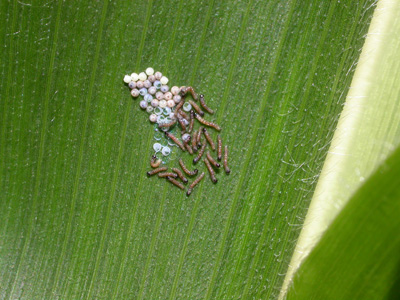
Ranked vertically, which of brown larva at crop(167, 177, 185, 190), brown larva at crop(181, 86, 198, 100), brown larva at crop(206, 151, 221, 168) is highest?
brown larva at crop(181, 86, 198, 100)

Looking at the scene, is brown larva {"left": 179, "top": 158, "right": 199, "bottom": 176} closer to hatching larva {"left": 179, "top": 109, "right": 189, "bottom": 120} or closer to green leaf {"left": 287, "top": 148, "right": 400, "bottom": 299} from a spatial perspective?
hatching larva {"left": 179, "top": 109, "right": 189, "bottom": 120}

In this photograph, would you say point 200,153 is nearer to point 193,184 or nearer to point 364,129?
point 193,184

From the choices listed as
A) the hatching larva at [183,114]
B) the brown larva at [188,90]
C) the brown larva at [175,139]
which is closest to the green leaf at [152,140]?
the brown larva at [188,90]

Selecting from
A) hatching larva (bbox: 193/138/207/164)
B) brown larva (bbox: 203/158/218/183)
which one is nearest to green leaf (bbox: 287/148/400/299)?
brown larva (bbox: 203/158/218/183)

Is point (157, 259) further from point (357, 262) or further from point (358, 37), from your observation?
point (358, 37)

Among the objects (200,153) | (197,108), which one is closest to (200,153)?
(200,153)

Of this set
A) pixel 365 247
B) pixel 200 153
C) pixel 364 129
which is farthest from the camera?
pixel 200 153

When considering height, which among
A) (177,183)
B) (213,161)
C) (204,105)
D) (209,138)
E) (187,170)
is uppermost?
(204,105)
